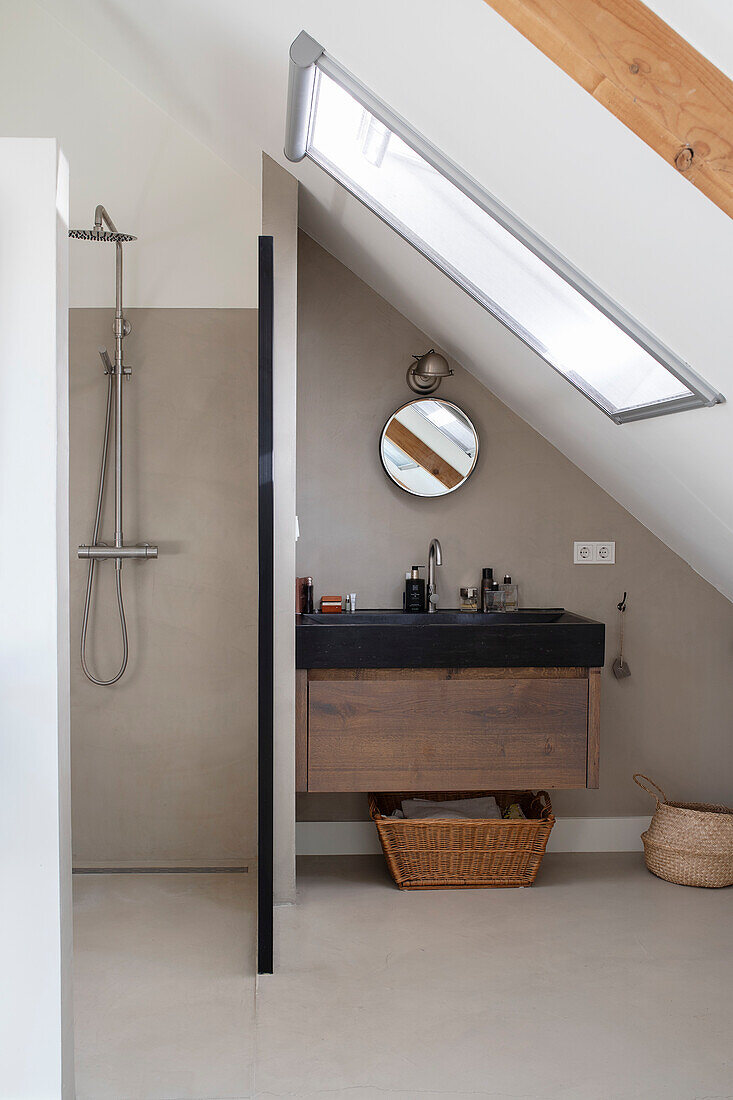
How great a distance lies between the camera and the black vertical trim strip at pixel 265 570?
2.52m

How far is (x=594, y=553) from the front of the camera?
3719 millimetres

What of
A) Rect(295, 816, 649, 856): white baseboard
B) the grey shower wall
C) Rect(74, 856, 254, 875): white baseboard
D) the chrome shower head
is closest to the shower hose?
the grey shower wall

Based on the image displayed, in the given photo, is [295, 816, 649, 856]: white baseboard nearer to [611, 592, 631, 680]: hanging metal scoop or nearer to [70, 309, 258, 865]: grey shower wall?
[70, 309, 258, 865]: grey shower wall

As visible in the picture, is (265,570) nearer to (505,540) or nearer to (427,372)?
(427,372)

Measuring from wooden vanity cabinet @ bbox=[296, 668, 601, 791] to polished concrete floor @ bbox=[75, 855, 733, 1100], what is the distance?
0.44 m

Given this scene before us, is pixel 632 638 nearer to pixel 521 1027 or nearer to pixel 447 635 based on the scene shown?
pixel 447 635

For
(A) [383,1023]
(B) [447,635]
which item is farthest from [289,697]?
(A) [383,1023]

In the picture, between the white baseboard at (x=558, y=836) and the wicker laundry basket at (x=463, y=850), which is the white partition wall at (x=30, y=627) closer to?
the wicker laundry basket at (x=463, y=850)

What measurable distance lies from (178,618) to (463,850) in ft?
4.45

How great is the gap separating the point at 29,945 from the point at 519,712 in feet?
6.34

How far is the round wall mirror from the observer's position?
12.0 feet

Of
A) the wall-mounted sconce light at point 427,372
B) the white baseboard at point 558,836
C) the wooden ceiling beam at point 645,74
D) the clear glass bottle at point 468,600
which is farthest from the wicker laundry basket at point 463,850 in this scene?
the wooden ceiling beam at point 645,74

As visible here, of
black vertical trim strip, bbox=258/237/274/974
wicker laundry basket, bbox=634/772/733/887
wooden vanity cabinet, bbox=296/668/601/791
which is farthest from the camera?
wicker laundry basket, bbox=634/772/733/887

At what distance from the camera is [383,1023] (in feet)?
7.91
